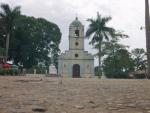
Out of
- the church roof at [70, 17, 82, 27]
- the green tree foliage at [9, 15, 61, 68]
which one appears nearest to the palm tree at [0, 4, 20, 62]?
the green tree foliage at [9, 15, 61, 68]

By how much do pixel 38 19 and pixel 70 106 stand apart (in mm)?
64144

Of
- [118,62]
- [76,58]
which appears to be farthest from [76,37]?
[118,62]

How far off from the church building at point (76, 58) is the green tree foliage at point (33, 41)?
14.2 ft

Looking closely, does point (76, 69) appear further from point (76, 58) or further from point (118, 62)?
point (118, 62)

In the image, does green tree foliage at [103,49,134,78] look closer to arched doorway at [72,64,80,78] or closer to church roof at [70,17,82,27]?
arched doorway at [72,64,80,78]

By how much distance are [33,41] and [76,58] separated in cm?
784

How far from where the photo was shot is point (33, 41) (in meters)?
64.9

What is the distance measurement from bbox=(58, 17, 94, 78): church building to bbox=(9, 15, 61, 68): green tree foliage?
14.2ft

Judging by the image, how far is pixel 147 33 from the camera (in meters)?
19.9

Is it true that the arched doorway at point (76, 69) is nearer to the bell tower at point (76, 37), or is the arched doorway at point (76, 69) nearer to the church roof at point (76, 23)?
the bell tower at point (76, 37)

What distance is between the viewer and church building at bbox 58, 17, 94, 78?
63094mm

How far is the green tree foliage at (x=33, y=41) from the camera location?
61.3m

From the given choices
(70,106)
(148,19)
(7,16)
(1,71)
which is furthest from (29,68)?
(70,106)

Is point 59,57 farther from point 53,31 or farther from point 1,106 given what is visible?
point 1,106
